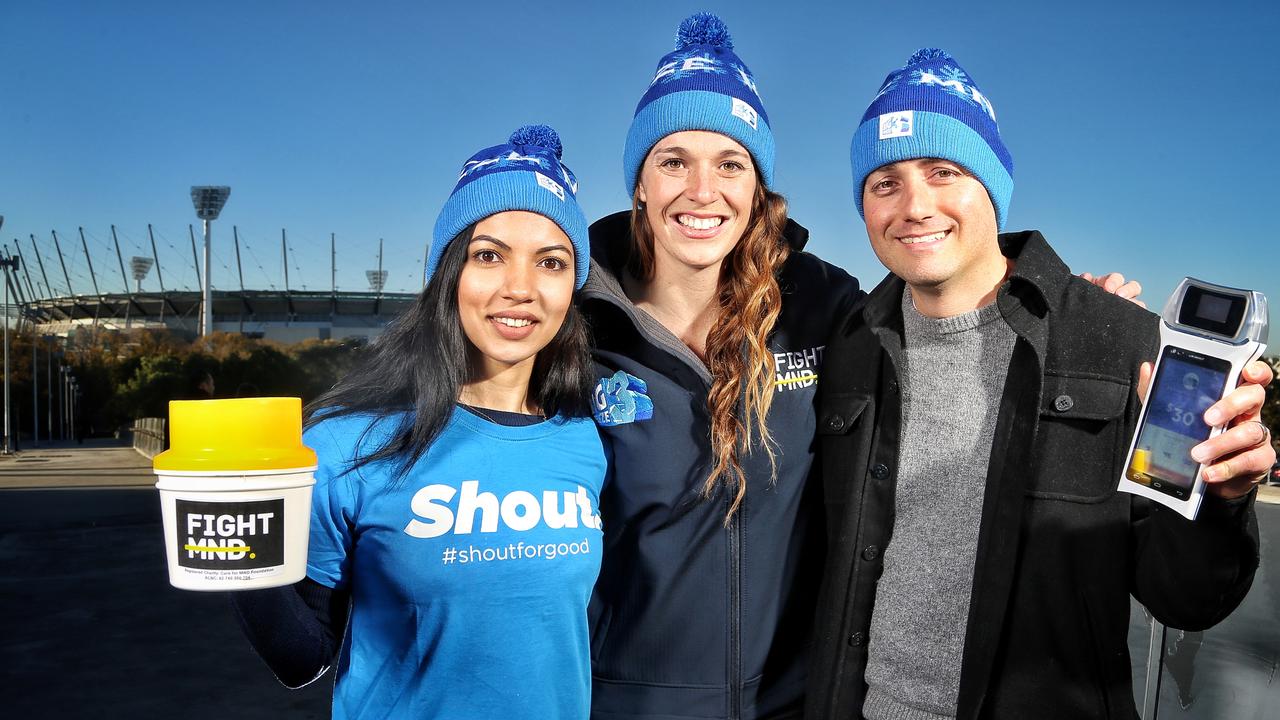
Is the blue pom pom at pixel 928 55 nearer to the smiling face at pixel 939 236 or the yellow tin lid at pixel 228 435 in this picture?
the smiling face at pixel 939 236

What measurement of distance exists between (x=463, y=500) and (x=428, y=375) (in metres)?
0.38

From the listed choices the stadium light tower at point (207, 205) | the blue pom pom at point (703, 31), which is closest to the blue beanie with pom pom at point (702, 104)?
the blue pom pom at point (703, 31)

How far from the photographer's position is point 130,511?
21.1 m

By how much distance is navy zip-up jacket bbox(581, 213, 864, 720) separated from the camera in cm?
274

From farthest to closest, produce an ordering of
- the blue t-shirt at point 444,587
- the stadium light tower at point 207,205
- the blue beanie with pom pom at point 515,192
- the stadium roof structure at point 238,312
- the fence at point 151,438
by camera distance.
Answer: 1. the stadium roof structure at point 238,312
2. the stadium light tower at point 207,205
3. the fence at point 151,438
4. the blue beanie with pom pom at point 515,192
5. the blue t-shirt at point 444,587

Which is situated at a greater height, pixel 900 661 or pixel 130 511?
pixel 900 661

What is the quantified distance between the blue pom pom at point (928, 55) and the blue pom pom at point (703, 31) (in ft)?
2.44

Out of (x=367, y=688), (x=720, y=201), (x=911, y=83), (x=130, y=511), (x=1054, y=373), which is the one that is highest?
(x=911, y=83)

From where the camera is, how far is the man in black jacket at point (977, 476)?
2.29 m

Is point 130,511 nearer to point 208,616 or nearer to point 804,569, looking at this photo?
point 208,616

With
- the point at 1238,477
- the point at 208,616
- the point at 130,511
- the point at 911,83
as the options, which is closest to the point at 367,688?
the point at 1238,477

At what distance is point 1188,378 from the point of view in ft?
6.07

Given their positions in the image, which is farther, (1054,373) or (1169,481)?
(1054,373)

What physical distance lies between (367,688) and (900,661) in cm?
134
